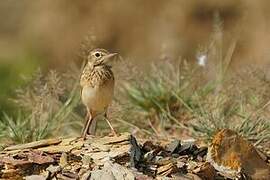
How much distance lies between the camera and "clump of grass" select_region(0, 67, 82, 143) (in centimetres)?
901

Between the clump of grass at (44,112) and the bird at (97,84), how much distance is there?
0.85m

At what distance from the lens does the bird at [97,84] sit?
309 inches

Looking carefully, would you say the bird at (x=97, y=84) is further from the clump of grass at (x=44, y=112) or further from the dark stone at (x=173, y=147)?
the clump of grass at (x=44, y=112)

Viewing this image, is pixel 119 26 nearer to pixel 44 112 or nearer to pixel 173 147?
pixel 44 112

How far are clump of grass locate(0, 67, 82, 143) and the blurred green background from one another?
7292mm

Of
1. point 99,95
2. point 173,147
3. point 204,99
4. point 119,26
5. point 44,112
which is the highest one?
point 119,26

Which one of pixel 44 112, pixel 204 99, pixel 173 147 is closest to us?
pixel 173 147

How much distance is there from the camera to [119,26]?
67.3 feet

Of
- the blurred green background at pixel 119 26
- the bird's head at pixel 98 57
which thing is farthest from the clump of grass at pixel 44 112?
the blurred green background at pixel 119 26

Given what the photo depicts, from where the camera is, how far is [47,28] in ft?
68.6

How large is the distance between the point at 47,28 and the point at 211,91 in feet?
35.3

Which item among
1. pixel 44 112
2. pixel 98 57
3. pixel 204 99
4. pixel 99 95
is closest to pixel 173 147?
pixel 99 95

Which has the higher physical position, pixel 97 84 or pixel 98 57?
pixel 98 57

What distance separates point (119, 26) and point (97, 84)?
12.7 meters
